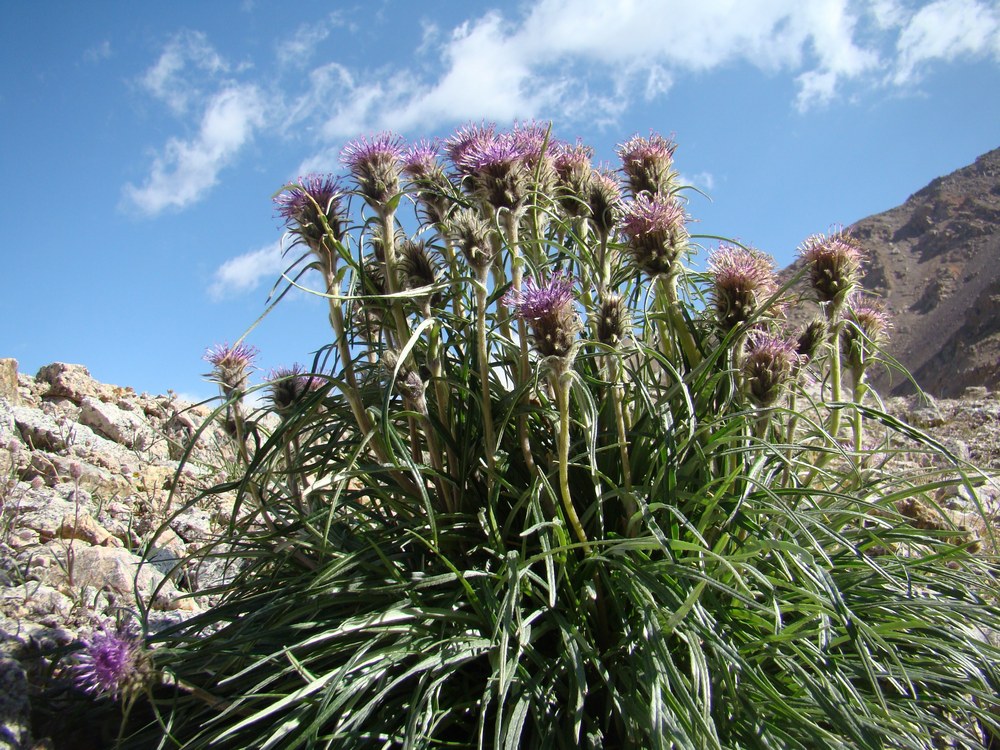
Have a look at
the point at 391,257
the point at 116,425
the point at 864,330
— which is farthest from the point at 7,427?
the point at 864,330

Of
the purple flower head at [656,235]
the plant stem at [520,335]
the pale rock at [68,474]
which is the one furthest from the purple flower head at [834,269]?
the pale rock at [68,474]

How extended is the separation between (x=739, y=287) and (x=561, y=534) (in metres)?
0.89

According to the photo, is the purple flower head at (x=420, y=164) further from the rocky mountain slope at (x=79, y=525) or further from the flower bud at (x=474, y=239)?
the rocky mountain slope at (x=79, y=525)

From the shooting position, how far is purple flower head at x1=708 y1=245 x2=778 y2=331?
219 centimetres

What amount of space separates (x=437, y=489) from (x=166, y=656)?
945 millimetres

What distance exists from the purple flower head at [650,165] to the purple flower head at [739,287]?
0.41 metres

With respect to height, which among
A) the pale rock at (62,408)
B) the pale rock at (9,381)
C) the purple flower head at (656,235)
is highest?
the pale rock at (9,381)

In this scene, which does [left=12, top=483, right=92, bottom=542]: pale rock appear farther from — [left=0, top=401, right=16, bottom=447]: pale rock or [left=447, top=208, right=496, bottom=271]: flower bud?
[left=447, top=208, right=496, bottom=271]: flower bud

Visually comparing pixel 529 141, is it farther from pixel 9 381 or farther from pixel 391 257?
pixel 9 381

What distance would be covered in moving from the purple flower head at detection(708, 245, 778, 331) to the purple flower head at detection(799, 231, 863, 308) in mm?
379

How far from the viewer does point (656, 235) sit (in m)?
2.16

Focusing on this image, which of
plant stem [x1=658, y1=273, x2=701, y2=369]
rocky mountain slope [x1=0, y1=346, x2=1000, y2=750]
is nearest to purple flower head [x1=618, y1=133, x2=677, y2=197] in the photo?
plant stem [x1=658, y1=273, x2=701, y2=369]

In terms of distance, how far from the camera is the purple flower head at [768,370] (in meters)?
2.12

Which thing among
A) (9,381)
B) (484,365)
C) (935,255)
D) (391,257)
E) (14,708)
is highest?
(935,255)
